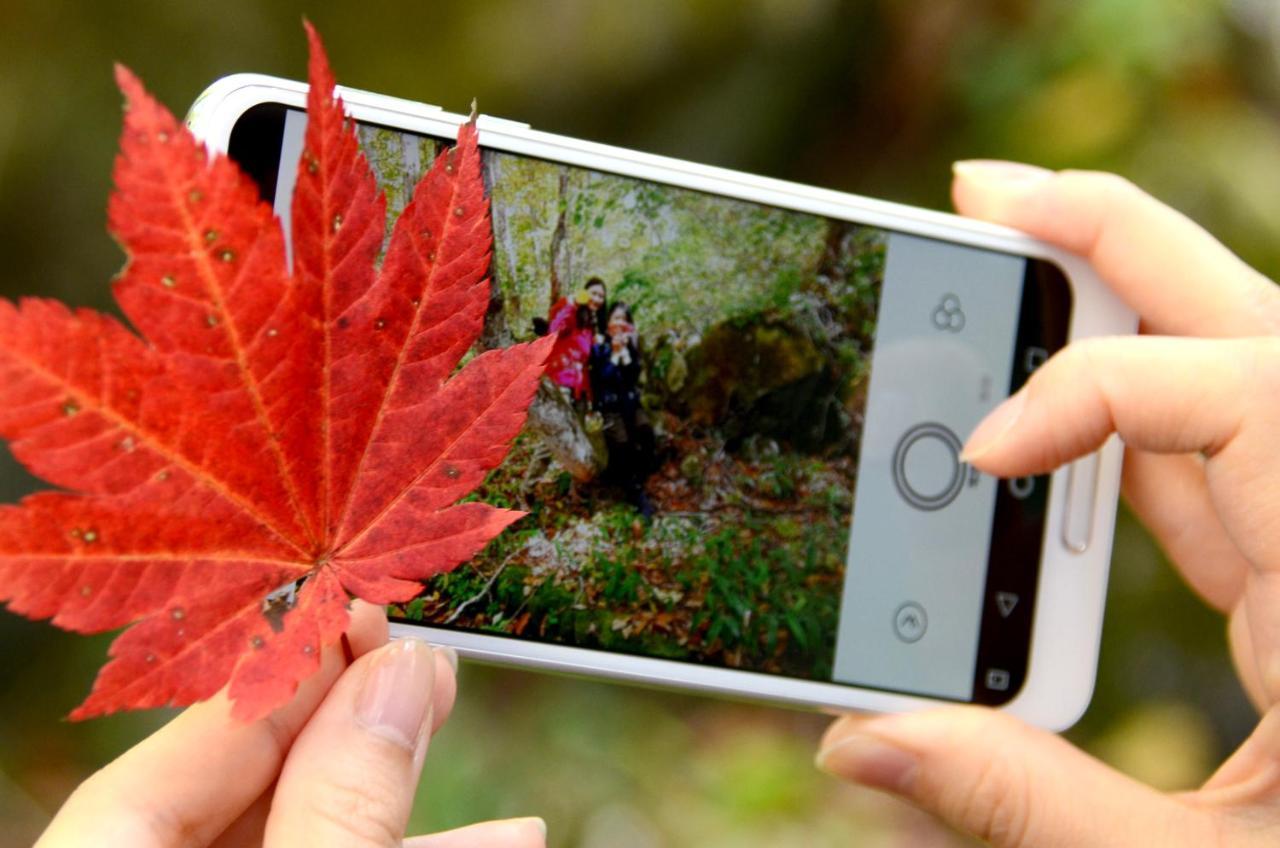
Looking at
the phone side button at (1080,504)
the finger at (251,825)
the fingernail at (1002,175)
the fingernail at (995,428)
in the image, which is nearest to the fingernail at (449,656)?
the finger at (251,825)

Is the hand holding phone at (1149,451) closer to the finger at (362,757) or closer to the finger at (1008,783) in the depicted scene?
Answer: the finger at (1008,783)

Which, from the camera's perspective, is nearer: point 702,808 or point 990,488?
point 990,488

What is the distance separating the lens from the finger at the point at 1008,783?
0.66 m

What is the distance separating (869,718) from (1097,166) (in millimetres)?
803

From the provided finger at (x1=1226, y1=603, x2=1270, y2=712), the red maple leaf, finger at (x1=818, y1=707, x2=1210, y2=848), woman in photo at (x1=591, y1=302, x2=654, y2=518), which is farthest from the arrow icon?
the red maple leaf

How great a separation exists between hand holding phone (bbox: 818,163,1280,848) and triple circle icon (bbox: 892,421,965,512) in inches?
1.6

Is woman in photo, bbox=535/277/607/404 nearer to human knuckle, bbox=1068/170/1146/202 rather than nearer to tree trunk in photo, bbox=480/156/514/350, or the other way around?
tree trunk in photo, bbox=480/156/514/350

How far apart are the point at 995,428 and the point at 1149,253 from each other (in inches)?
9.4

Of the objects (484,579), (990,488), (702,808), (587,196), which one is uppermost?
(587,196)

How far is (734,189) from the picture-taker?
0.76 m

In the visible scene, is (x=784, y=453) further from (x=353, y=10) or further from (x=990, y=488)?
(x=353, y=10)

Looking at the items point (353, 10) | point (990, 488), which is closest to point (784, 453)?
point (990, 488)

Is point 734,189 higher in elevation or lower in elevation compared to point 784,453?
higher

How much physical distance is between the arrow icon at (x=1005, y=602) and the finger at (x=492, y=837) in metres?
0.45
